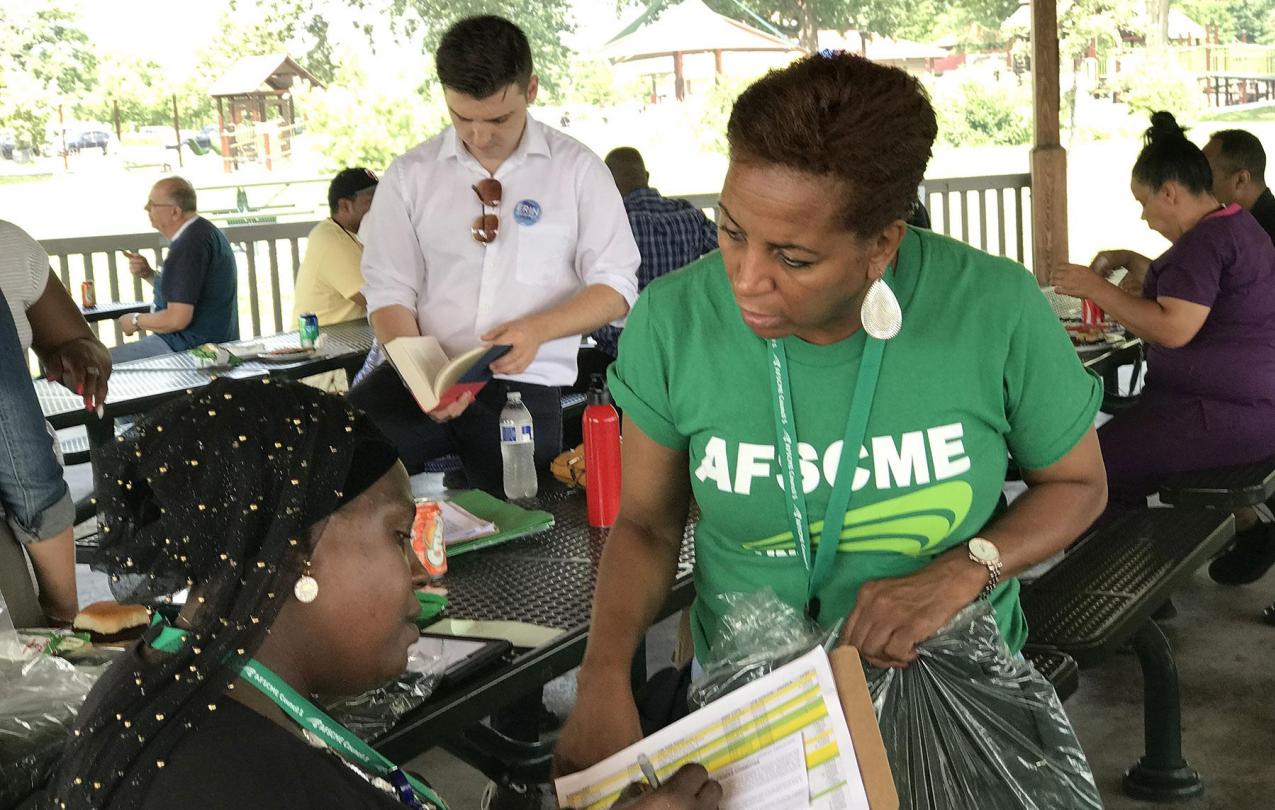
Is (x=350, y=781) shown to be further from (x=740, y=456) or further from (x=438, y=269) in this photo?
(x=438, y=269)

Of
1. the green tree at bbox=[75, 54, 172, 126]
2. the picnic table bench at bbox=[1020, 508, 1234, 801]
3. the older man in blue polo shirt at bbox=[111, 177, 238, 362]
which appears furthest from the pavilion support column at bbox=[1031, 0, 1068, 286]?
the green tree at bbox=[75, 54, 172, 126]

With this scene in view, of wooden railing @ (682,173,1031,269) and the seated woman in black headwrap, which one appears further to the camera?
wooden railing @ (682,173,1031,269)

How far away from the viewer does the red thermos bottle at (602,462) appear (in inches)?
97.4

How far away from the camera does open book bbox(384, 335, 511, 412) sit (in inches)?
110

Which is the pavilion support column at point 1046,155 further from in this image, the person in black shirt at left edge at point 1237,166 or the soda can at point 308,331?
the soda can at point 308,331

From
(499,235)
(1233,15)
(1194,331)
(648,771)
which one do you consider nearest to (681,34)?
(1233,15)

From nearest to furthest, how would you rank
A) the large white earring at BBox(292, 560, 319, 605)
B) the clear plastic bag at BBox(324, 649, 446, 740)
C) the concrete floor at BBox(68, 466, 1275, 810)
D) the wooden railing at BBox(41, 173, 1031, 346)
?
the large white earring at BBox(292, 560, 319, 605) → the clear plastic bag at BBox(324, 649, 446, 740) → the concrete floor at BBox(68, 466, 1275, 810) → the wooden railing at BBox(41, 173, 1031, 346)

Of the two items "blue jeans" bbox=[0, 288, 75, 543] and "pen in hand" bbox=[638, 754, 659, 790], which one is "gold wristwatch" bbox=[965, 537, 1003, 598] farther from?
"blue jeans" bbox=[0, 288, 75, 543]

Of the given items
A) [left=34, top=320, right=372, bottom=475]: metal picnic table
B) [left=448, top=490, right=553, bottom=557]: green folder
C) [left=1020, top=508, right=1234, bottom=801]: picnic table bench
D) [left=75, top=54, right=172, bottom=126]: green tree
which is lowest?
→ [left=1020, top=508, right=1234, bottom=801]: picnic table bench

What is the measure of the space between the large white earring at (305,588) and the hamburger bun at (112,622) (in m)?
0.83

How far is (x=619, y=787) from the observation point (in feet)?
4.63

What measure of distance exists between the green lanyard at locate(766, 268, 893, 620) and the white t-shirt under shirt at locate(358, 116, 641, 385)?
1723 mm

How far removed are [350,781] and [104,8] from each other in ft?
43.7

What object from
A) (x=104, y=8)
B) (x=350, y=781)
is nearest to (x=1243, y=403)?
(x=350, y=781)
